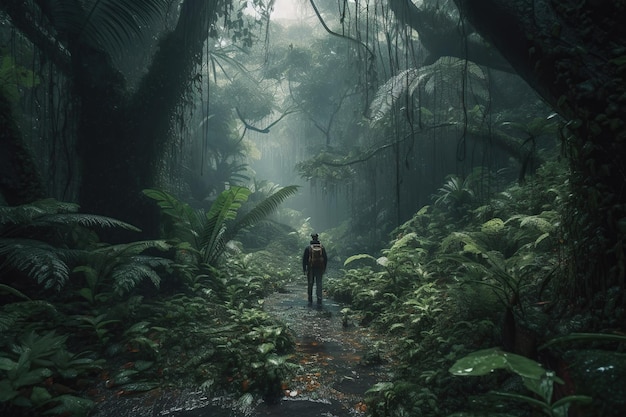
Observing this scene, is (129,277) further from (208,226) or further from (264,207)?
(264,207)

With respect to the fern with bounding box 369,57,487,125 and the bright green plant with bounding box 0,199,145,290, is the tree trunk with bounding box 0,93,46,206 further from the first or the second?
the fern with bounding box 369,57,487,125

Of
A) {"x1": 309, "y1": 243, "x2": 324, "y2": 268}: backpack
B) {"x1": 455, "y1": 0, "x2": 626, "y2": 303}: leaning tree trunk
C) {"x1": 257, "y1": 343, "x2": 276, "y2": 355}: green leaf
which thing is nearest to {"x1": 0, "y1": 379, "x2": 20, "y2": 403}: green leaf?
{"x1": 257, "y1": 343, "x2": 276, "y2": 355}: green leaf

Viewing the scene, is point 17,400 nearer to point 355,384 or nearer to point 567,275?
point 355,384

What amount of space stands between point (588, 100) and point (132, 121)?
22.8 feet

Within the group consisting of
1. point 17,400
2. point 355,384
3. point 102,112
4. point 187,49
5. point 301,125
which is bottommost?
point 355,384

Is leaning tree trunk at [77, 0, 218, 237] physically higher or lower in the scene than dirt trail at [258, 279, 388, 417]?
higher

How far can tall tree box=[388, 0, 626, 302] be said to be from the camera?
2492 millimetres

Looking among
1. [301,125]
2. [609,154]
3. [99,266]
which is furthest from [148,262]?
[301,125]

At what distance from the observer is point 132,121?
6496mm

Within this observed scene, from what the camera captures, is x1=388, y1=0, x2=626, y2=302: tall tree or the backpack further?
the backpack

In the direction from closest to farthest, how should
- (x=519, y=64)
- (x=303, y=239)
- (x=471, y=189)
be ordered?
(x=519, y=64) < (x=471, y=189) < (x=303, y=239)

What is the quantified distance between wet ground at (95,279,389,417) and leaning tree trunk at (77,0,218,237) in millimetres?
4113

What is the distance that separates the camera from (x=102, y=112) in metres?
6.23

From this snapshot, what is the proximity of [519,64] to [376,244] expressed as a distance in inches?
520
